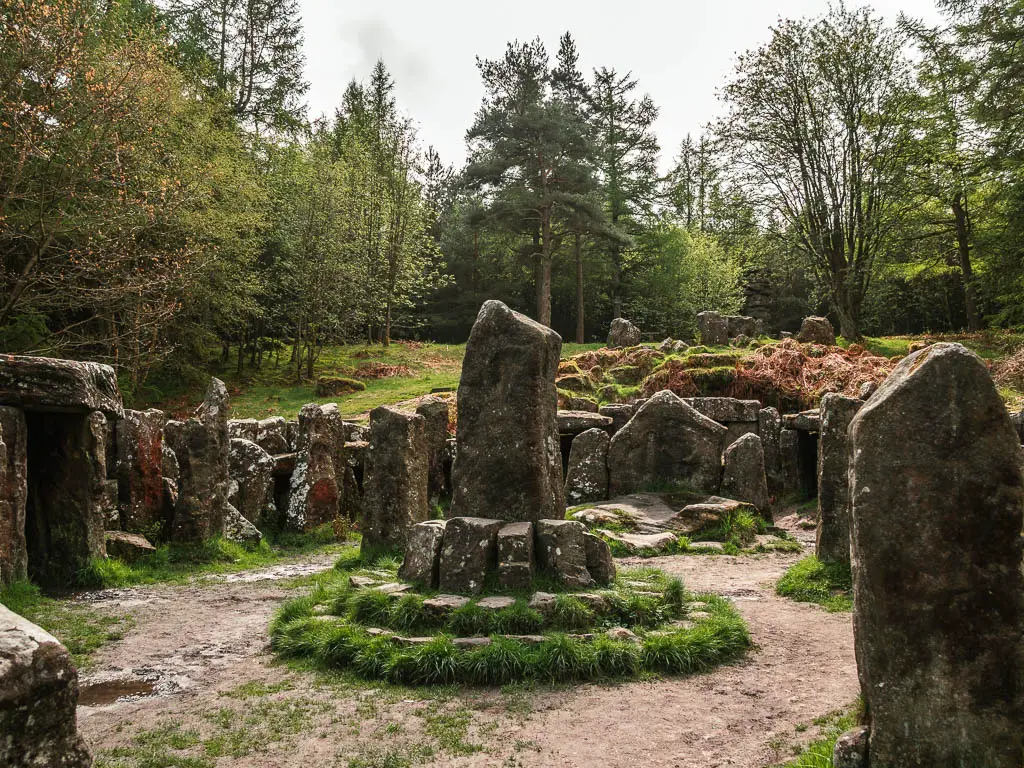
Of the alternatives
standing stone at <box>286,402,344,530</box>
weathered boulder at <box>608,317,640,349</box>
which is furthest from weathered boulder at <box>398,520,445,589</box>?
weathered boulder at <box>608,317,640,349</box>

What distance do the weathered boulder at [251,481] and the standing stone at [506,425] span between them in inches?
253

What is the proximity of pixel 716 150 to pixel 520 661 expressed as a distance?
29.3m

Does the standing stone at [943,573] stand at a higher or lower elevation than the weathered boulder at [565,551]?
higher

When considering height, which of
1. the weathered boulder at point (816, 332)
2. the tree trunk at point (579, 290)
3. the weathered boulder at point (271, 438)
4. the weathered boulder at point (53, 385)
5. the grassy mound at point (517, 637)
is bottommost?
the grassy mound at point (517, 637)

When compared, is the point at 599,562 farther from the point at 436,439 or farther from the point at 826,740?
the point at 436,439

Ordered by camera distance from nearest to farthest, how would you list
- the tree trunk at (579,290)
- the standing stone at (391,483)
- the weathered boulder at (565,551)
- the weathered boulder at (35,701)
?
the weathered boulder at (35,701), the weathered boulder at (565,551), the standing stone at (391,483), the tree trunk at (579,290)

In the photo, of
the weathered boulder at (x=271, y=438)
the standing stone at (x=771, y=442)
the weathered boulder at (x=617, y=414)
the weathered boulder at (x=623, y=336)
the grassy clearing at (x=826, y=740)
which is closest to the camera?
the grassy clearing at (x=826, y=740)

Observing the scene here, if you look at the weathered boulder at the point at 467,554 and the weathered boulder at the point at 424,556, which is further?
the weathered boulder at the point at 424,556

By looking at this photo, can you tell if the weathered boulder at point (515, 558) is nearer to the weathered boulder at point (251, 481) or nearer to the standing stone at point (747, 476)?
the standing stone at point (747, 476)

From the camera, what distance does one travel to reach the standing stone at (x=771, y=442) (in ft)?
55.1

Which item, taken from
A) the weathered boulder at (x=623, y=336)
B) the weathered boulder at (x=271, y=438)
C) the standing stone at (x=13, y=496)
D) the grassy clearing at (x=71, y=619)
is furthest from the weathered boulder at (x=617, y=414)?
the standing stone at (x=13, y=496)

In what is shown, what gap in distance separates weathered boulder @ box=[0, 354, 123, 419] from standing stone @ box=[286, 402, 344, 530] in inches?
182

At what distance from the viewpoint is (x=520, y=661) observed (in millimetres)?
6320

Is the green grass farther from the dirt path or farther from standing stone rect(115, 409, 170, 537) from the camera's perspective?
standing stone rect(115, 409, 170, 537)
